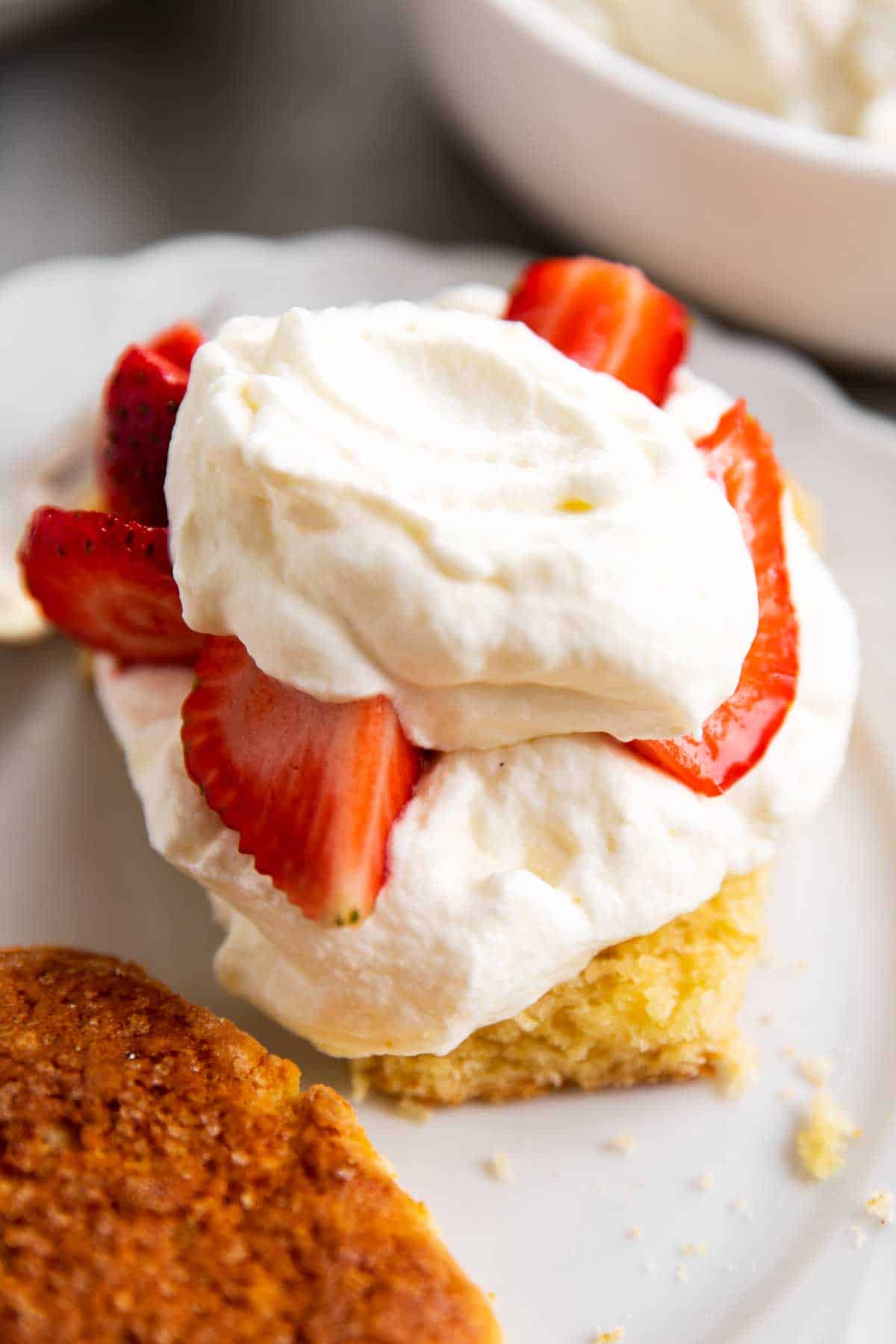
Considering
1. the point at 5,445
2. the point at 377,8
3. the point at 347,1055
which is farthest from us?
the point at 377,8

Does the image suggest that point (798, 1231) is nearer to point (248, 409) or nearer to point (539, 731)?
point (539, 731)

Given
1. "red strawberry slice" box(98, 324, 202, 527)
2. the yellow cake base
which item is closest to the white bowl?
"red strawberry slice" box(98, 324, 202, 527)

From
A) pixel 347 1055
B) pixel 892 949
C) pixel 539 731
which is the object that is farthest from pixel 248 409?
pixel 892 949

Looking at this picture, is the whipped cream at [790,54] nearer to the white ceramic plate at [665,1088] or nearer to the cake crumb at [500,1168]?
the white ceramic plate at [665,1088]

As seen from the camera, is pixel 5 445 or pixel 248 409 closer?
pixel 248 409

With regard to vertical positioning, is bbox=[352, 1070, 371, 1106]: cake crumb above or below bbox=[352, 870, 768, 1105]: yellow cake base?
below

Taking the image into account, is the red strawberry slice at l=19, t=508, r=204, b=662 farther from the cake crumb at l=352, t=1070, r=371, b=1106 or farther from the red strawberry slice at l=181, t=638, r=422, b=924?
the cake crumb at l=352, t=1070, r=371, b=1106

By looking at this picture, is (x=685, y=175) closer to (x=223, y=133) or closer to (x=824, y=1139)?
(x=223, y=133)
